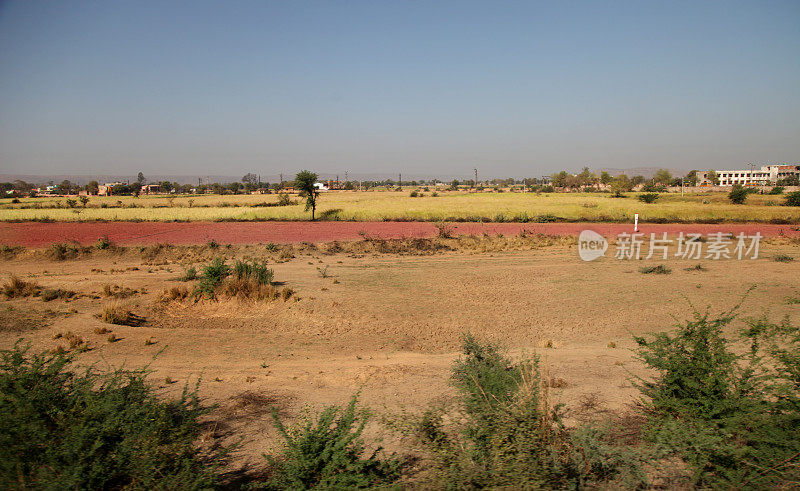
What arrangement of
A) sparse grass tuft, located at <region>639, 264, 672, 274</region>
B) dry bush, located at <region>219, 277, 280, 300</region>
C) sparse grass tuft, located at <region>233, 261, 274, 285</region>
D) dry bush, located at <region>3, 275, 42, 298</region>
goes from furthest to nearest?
sparse grass tuft, located at <region>639, 264, 672, 274</region> → sparse grass tuft, located at <region>233, 261, 274, 285</region> → dry bush, located at <region>3, 275, 42, 298</region> → dry bush, located at <region>219, 277, 280, 300</region>

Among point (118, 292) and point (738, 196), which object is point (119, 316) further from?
point (738, 196)

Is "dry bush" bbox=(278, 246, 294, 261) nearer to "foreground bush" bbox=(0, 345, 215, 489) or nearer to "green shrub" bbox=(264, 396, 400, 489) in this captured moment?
"foreground bush" bbox=(0, 345, 215, 489)

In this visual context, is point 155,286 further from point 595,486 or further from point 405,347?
point 595,486

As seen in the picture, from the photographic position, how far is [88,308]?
1143 centimetres

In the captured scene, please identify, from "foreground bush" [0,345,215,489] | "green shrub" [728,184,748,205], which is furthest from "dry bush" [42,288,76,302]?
"green shrub" [728,184,748,205]

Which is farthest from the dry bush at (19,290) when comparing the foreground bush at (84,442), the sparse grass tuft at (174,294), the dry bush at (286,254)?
the foreground bush at (84,442)

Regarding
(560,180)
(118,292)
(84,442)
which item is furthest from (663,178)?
(84,442)

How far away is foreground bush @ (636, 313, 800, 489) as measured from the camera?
391 cm

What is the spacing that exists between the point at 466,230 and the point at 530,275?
1652 centimetres

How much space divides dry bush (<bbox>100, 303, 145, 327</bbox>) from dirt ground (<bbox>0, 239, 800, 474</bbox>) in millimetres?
228

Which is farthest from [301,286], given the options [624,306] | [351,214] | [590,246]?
[351,214]

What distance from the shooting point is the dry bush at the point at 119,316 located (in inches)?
400

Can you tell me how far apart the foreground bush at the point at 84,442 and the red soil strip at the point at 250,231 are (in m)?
21.5

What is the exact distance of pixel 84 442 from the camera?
363 centimetres
